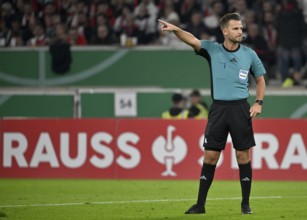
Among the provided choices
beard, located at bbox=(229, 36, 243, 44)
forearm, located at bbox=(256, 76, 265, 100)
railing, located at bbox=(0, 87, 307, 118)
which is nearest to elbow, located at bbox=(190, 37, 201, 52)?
beard, located at bbox=(229, 36, 243, 44)

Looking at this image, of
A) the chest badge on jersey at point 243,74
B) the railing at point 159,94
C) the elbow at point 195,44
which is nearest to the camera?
the elbow at point 195,44

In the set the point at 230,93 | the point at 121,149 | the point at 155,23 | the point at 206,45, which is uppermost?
the point at 206,45

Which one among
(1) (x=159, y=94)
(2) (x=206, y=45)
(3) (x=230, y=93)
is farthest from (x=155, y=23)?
(3) (x=230, y=93)

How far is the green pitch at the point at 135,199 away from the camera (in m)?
12.0

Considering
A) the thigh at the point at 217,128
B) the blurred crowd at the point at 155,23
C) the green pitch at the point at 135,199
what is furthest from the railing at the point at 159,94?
the thigh at the point at 217,128

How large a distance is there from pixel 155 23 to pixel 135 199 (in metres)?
10.9

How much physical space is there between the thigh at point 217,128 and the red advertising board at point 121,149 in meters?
7.25

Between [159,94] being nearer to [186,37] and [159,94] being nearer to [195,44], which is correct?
[195,44]

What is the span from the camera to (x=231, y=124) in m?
11.7

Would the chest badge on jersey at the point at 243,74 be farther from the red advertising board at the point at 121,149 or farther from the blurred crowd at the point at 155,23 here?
the blurred crowd at the point at 155,23

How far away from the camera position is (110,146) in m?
19.4

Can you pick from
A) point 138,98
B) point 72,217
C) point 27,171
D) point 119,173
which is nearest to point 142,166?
point 119,173

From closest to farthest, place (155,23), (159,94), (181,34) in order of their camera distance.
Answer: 1. (181,34)
2. (159,94)
3. (155,23)

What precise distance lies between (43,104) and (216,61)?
13.2 metres
